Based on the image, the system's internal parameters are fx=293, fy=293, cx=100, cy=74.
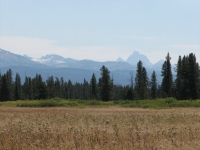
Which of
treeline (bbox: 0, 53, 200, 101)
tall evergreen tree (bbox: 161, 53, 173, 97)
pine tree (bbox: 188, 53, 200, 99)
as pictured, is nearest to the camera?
pine tree (bbox: 188, 53, 200, 99)

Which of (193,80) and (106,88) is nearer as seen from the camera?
(193,80)

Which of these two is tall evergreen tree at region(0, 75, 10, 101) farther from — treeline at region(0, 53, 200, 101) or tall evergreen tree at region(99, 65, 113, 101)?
tall evergreen tree at region(99, 65, 113, 101)

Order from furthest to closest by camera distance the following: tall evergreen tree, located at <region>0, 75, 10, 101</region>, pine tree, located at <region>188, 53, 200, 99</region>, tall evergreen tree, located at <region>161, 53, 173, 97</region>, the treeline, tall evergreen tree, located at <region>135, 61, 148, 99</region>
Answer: tall evergreen tree, located at <region>0, 75, 10, 101</region> → tall evergreen tree, located at <region>135, 61, 148, 99</region> → tall evergreen tree, located at <region>161, 53, 173, 97</region> → the treeline → pine tree, located at <region>188, 53, 200, 99</region>

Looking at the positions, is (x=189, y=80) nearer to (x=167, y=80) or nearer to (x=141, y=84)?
(x=167, y=80)

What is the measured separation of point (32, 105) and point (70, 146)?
4002cm

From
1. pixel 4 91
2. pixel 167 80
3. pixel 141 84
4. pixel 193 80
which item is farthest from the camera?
pixel 4 91

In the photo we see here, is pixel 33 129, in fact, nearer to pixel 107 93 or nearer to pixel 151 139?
pixel 151 139

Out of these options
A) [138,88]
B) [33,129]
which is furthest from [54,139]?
[138,88]

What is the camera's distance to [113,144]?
31.3ft

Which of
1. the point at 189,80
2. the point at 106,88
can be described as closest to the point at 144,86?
the point at 106,88

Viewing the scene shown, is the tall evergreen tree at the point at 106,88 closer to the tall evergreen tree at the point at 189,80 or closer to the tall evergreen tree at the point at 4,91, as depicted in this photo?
the tall evergreen tree at the point at 189,80

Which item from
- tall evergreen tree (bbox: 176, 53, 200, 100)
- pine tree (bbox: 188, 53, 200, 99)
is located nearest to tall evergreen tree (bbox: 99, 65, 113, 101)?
tall evergreen tree (bbox: 176, 53, 200, 100)

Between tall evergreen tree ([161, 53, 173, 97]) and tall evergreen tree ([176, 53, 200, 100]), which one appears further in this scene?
tall evergreen tree ([161, 53, 173, 97])

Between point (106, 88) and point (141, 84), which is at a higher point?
point (141, 84)
